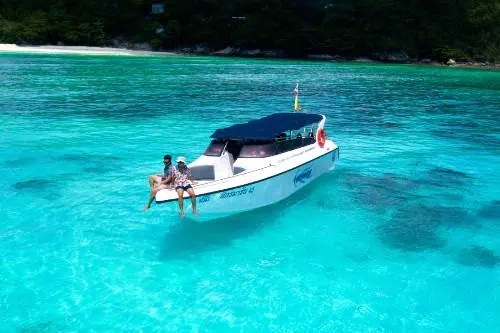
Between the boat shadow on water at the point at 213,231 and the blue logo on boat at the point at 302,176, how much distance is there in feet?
3.10

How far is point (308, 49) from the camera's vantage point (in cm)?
12031

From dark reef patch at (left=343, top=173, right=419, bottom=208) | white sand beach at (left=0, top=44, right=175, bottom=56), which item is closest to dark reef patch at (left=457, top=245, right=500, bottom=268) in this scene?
dark reef patch at (left=343, top=173, right=419, bottom=208)

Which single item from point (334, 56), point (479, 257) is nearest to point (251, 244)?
point (479, 257)

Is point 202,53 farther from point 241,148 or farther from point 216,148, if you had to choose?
point 216,148

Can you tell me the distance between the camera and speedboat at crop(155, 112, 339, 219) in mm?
13727

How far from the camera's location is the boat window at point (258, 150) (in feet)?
53.0

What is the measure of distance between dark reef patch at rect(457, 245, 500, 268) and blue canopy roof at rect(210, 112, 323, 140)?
701 cm

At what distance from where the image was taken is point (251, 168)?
15.2 metres

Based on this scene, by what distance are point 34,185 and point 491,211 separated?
651 inches

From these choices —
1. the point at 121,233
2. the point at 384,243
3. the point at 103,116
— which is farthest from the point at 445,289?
the point at 103,116

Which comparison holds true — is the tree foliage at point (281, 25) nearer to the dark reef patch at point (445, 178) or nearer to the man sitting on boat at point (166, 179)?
the dark reef patch at point (445, 178)

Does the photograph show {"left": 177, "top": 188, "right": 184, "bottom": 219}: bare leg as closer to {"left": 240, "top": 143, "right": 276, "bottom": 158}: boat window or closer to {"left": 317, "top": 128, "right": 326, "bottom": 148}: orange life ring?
{"left": 240, "top": 143, "right": 276, "bottom": 158}: boat window

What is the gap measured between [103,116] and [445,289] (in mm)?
26951

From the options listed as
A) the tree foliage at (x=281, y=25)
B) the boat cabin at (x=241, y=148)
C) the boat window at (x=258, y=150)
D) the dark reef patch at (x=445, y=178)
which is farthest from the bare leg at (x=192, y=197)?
the tree foliage at (x=281, y=25)
